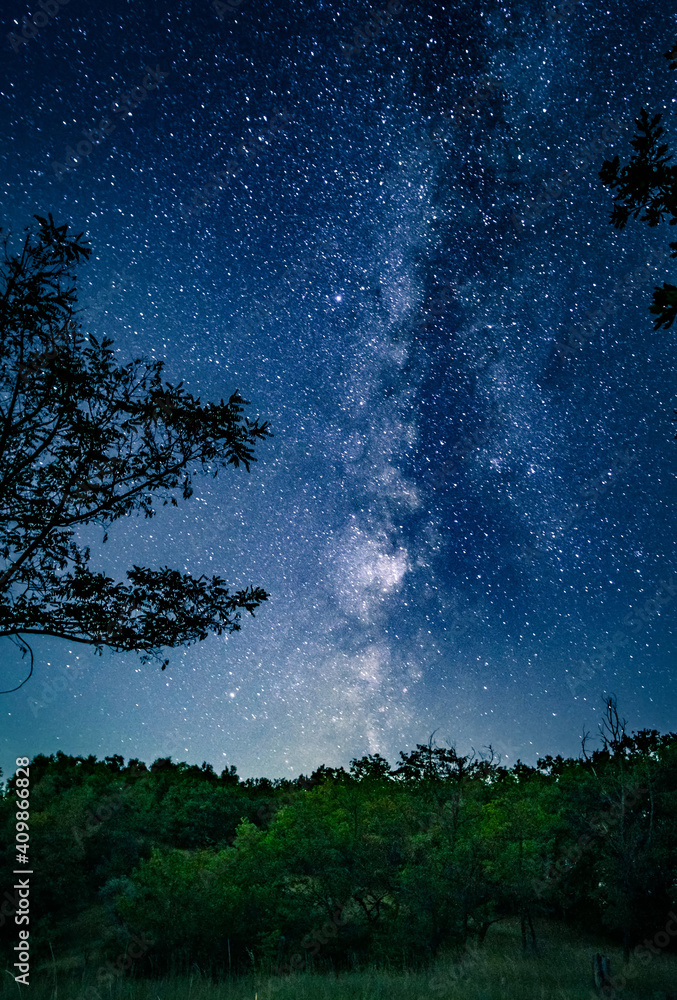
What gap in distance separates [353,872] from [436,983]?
5.85m

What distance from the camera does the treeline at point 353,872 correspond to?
1694 centimetres

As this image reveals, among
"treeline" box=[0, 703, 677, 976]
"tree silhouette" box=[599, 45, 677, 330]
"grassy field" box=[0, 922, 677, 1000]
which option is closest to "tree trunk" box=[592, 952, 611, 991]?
"grassy field" box=[0, 922, 677, 1000]

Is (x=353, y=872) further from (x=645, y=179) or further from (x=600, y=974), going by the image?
(x=645, y=179)

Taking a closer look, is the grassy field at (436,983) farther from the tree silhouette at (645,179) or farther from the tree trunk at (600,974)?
the tree silhouette at (645,179)

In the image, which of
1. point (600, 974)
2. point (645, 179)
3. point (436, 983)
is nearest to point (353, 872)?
point (436, 983)

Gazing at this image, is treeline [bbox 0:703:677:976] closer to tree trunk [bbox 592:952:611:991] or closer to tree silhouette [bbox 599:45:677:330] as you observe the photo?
tree trunk [bbox 592:952:611:991]

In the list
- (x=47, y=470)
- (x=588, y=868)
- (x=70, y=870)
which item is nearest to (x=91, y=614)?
(x=47, y=470)

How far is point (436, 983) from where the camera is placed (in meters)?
13.1

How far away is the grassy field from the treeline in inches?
51.8

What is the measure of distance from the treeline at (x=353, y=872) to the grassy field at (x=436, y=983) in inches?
51.8

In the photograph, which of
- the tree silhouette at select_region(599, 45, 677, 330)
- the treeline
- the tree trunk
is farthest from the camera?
the treeline

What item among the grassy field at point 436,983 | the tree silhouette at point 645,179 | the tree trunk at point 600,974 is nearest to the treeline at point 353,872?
the grassy field at point 436,983

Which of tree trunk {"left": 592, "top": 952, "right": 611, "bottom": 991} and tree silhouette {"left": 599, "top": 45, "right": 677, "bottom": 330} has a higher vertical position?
tree silhouette {"left": 599, "top": 45, "right": 677, "bottom": 330}

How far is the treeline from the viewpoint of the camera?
1694cm
